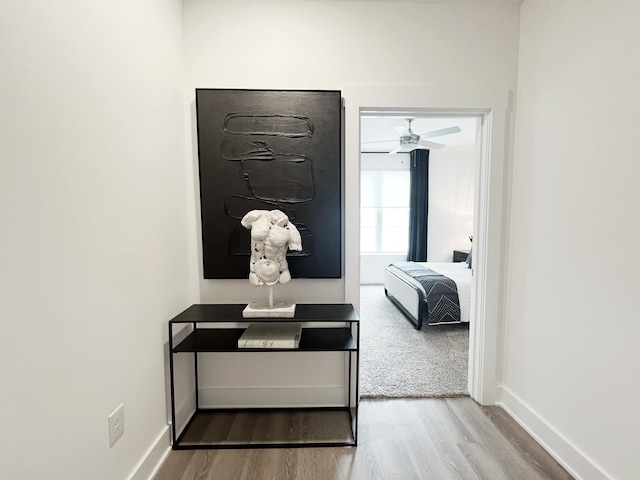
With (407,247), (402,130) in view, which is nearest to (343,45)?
(402,130)

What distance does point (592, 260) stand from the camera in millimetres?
1502

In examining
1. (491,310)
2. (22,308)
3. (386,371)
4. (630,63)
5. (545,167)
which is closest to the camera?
(22,308)

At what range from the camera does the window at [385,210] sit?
20.1 ft

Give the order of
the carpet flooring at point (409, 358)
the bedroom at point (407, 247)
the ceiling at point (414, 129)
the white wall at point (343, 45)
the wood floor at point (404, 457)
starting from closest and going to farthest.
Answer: the wood floor at point (404, 457), the white wall at point (343, 45), the carpet flooring at point (409, 358), the bedroom at point (407, 247), the ceiling at point (414, 129)

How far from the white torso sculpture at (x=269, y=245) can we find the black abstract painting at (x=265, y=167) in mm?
224

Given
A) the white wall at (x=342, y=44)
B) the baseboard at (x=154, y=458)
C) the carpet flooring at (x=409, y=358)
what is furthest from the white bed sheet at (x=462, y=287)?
the baseboard at (x=154, y=458)

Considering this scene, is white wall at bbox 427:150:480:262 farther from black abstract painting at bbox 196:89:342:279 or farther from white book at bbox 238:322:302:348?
white book at bbox 238:322:302:348

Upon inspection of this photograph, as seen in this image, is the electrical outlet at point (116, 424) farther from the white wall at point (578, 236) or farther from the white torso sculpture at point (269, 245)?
the white wall at point (578, 236)

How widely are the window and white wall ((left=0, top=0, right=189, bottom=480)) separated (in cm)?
471

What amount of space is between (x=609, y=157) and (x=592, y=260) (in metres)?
0.47

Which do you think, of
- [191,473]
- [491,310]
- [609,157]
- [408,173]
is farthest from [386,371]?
[408,173]

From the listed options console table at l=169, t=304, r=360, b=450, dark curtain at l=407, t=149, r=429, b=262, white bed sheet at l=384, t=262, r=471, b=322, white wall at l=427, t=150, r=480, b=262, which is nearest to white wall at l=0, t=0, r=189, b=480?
console table at l=169, t=304, r=360, b=450

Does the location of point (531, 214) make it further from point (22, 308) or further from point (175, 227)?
point (22, 308)

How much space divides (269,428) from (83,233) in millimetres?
1523
